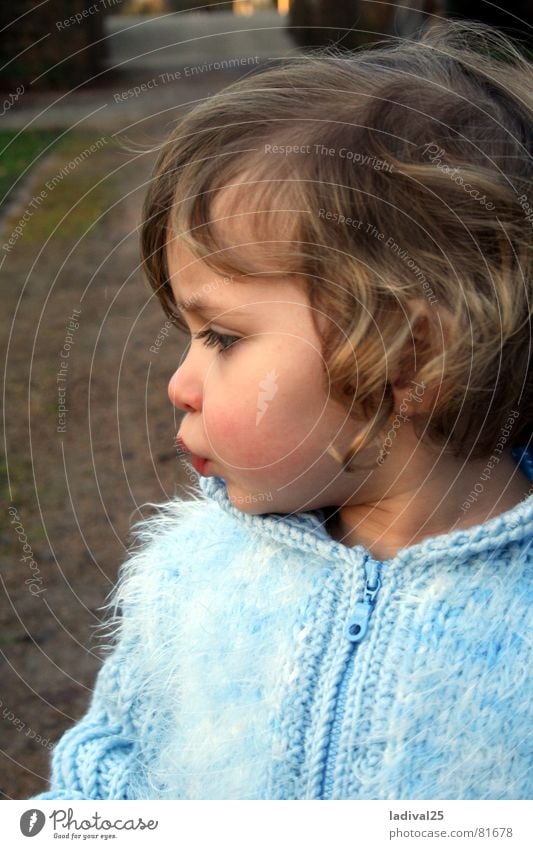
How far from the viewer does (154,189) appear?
1039 millimetres

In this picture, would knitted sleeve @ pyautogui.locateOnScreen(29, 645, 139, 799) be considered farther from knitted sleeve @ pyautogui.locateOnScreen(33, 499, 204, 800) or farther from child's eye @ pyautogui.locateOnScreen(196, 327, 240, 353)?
child's eye @ pyautogui.locateOnScreen(196, 327, 240, 353)

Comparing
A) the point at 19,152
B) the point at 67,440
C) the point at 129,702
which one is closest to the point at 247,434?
the point at 129,702

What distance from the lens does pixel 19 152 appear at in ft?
16.2

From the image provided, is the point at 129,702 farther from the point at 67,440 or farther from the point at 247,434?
the point at 67,440

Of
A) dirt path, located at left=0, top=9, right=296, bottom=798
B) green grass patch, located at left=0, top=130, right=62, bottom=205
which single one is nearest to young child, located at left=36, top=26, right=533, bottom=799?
dirt path, located at left=0, top=9, right=296, bottom=798

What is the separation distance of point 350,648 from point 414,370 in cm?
27

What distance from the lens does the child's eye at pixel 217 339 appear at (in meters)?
0.96

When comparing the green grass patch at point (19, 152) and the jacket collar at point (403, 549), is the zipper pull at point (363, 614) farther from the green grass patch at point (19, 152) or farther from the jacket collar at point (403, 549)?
Result: the green grass patch at point (19, 152)

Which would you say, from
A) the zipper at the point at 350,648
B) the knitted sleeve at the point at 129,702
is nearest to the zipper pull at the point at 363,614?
the zipper at the point at 350,648

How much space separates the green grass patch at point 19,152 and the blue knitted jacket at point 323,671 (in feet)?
Answer: 10.3

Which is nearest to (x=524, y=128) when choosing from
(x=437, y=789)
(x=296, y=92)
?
(x=296, y=92)

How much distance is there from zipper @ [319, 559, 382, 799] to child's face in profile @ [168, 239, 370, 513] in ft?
0.33

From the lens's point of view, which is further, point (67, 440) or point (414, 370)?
point (67, 440)

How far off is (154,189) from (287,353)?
239 millimetres
